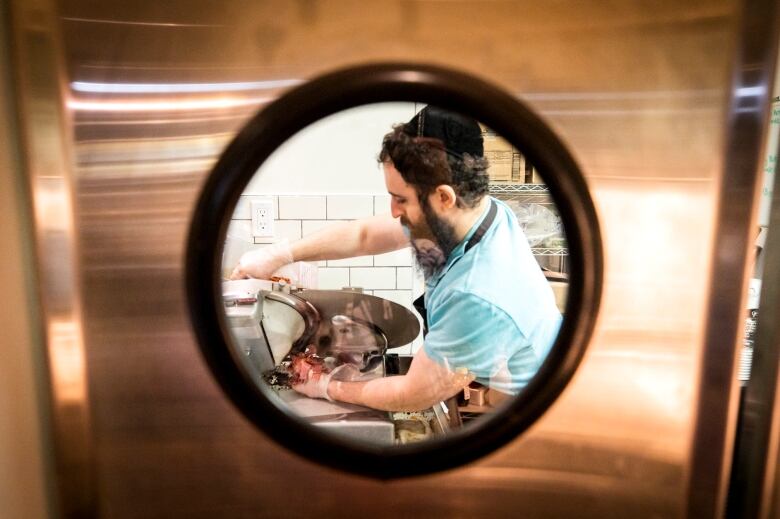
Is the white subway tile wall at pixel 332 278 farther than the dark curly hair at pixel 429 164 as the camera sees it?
Yes

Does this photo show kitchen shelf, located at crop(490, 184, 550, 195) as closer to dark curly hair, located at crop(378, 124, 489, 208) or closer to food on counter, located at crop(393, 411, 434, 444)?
dark curly hair, located at crop(378, 124, 489, 208)

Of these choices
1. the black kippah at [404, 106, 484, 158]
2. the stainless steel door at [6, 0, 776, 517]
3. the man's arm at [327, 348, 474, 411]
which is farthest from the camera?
the man's arm at [327, 348, 474, 411]

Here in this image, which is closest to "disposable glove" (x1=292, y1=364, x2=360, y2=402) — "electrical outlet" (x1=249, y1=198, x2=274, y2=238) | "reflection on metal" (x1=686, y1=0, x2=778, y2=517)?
"electrical outlet" (x1=249, y1=198, x2=274, y2=238)

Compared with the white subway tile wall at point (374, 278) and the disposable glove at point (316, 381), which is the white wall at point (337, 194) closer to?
the white subway tile wall at point (374, 278)

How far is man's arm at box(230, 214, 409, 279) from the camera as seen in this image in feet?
2.31

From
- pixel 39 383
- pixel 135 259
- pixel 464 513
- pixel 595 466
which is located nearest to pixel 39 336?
pixel 39 383

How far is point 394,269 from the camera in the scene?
77 centimetres

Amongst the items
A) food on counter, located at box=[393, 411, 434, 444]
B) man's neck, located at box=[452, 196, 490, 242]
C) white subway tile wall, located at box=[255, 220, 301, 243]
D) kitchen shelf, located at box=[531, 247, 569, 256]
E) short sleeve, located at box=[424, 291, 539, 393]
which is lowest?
food on counter, located at box=[393, 411, 434, 444]

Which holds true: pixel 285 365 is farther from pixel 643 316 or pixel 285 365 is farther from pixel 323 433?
pixel 643 316

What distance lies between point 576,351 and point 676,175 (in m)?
0.22

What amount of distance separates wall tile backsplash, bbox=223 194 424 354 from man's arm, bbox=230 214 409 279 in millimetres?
11

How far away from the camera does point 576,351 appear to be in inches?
21.9

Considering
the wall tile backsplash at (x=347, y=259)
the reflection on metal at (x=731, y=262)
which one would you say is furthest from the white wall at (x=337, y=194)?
the reflection on metal at (x=731, y=262)

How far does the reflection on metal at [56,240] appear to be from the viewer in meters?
0.51
